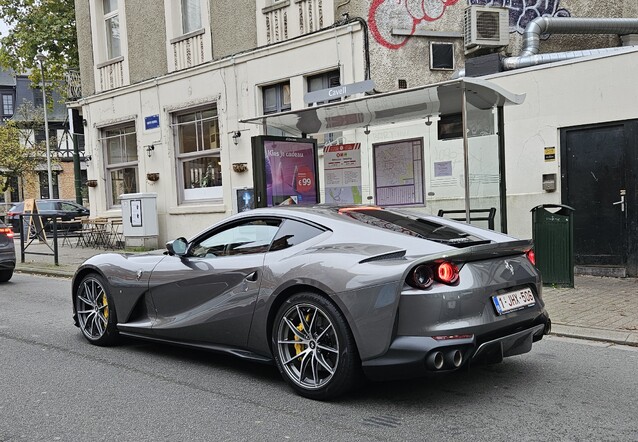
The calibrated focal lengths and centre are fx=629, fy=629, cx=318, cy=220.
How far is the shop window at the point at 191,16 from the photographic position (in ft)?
51.5

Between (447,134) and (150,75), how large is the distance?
9.86 m

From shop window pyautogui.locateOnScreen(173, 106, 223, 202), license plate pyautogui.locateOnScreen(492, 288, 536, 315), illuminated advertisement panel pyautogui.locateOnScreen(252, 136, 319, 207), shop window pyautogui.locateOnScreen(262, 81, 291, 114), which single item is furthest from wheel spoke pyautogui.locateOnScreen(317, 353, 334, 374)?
shop window pyautogui.locateOnScreen(173, 106, 223, 202)

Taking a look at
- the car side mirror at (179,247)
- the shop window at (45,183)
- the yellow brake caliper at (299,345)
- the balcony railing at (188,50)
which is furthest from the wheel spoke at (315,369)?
the shop window at (45,183)

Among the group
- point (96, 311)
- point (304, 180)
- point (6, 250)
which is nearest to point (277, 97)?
point (304, 180)

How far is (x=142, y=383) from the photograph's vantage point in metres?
4.95

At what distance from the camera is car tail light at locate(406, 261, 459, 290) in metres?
4.01

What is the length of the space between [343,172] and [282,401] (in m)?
7.20

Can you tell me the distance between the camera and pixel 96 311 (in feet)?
20.4

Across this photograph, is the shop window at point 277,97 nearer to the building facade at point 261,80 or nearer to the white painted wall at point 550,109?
the building facade at point 261,80

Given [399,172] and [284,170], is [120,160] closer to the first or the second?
[284,170]

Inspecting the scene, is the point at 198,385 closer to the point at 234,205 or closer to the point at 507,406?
the point at 507,406

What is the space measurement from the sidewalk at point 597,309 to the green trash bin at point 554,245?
191 mm

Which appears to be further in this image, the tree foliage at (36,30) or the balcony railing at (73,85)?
the tree foliage at (36,30)

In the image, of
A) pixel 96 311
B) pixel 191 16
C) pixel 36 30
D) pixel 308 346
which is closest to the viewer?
pixel 308 346
